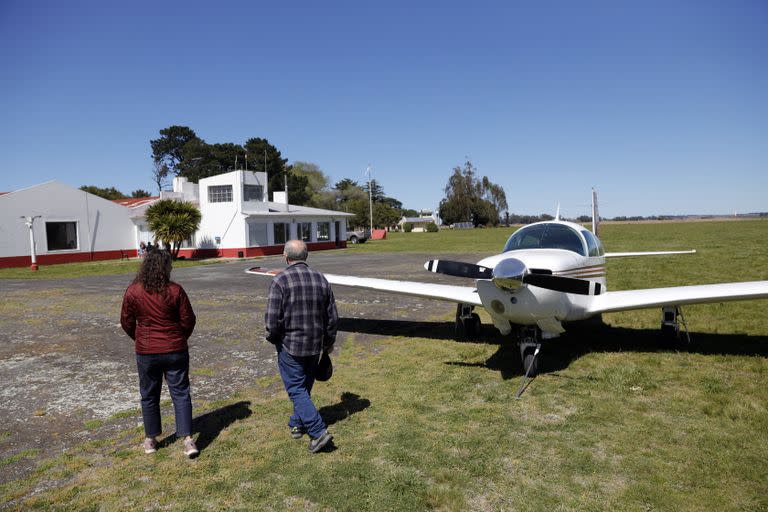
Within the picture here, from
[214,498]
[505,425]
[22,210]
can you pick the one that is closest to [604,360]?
[505,425]

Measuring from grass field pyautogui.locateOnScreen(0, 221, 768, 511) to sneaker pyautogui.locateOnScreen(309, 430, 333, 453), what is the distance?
107 mm

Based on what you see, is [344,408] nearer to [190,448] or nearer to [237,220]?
[190,448]

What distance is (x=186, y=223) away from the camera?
31.5 meters

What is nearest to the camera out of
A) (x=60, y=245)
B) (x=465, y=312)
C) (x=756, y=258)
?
(x=465, y=312)

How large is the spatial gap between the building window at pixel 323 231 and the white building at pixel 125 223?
88.5 inches

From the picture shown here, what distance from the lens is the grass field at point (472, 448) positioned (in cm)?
382

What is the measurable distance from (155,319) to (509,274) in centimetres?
393

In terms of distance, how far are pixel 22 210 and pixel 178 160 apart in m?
91.2

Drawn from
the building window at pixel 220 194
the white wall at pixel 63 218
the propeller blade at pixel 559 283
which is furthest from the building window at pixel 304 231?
the propeller blade at pixel 559 283

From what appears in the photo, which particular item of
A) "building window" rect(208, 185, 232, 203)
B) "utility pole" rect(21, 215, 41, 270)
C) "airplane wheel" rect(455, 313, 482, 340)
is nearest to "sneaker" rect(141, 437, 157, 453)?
"airplane wheel" rect(455, 313, 482, 340)

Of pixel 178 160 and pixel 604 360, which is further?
pixel 178 160

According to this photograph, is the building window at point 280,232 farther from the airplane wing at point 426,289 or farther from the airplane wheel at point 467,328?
the airplane wheel at point 467,328

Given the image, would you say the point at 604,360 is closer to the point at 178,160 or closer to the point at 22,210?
the point at 22,210

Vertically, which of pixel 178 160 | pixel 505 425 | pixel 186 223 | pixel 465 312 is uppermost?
pixel 178 160
